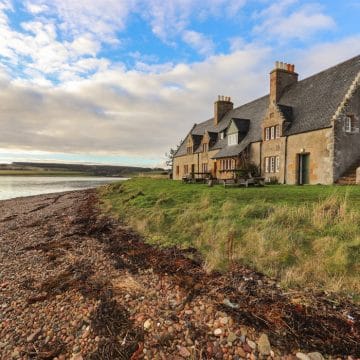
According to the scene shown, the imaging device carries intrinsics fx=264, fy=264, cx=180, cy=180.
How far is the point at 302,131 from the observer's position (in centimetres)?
2220

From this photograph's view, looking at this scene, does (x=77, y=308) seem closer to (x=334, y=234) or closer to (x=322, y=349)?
(x=322, y=349)

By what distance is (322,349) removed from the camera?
133 inches

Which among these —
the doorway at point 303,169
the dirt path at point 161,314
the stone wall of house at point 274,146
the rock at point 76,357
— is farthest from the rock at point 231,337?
the stone wall of house at point 274,146

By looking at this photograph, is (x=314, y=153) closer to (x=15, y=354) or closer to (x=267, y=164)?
(x=267, y=164)

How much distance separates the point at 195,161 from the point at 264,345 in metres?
38.6

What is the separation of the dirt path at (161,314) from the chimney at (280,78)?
2637cm

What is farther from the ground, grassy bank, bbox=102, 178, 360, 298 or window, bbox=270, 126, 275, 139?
window, bbox=270, 126, 275, 139

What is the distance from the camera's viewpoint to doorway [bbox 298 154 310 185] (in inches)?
874

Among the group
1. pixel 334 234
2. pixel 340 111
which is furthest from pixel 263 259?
pixel 340 111

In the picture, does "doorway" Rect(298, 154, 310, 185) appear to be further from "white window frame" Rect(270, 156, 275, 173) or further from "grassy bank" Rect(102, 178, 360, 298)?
"grassy bank" Rect(102, 178, 360, 298)

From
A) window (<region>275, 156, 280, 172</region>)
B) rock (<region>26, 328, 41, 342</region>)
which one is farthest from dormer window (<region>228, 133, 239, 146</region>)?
rock (<region>26, 328, 41, 342</region>)

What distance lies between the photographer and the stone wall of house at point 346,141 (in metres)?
20.0

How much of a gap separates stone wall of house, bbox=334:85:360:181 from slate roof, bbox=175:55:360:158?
750 millimetres

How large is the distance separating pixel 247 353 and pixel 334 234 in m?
4.76
